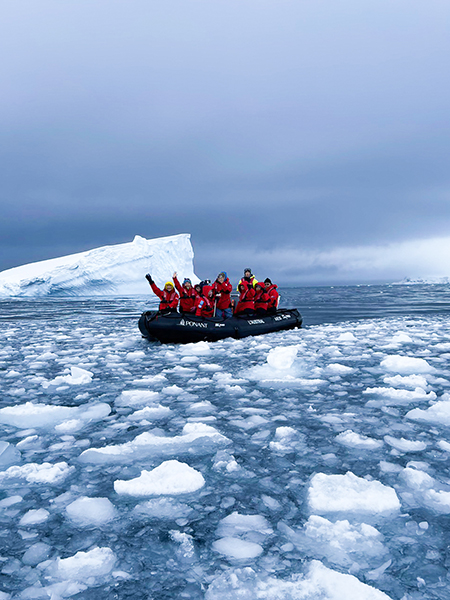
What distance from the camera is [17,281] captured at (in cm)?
4622

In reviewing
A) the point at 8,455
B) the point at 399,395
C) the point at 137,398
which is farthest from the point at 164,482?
the point at 399,395

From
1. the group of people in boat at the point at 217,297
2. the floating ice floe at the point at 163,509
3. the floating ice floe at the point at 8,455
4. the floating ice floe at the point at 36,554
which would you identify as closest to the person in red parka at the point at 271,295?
the group of people in boat at the point at 217,297

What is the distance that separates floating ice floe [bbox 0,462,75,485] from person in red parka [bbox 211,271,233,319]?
7.72m

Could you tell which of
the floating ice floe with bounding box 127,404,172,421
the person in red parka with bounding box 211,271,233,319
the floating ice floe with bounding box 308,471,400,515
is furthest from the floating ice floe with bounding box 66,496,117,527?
the person in red parka with bounding box 211,271,233,319

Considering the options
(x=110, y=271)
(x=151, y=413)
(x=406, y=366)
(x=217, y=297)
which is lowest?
(x=406, y=366)

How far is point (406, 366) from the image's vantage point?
5.46 metres

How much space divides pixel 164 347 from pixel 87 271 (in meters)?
36.4

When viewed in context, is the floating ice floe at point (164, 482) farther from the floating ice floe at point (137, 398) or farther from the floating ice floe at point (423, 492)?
the floating ice floe at point (137, 398)

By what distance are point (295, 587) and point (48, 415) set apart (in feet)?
9.58

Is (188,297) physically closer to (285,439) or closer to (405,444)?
(285,439)

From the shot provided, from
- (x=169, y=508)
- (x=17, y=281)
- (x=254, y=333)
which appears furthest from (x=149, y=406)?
(x=17, y=281)

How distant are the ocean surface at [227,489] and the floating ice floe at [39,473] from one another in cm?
1

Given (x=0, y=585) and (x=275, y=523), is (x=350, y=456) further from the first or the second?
(x=0, y=585)

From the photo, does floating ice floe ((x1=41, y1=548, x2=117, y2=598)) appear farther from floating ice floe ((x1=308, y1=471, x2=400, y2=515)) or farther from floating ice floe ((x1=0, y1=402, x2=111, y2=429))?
floating ice floe ((x1=0, y1=402, x2=111, y2=429))
